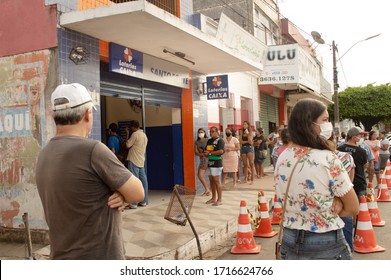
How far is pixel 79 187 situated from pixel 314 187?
130 cm

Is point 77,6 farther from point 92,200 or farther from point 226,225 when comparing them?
point 92,200

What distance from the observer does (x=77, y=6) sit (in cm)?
613

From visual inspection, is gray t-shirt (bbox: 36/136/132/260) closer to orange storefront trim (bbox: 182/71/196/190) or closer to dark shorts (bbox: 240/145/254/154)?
orange storefront trim (bbox: 182/71/196/190)

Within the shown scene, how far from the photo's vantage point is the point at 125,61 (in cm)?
710

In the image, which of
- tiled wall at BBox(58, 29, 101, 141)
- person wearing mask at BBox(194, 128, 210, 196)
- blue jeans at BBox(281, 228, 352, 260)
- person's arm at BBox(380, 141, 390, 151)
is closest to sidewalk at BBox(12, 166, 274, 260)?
person wearing mask at BBox(194, 128, 210, 196)

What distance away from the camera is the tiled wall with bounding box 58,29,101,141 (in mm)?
5699

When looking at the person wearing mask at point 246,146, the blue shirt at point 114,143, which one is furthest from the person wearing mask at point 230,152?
the blue shirt at point 114,143

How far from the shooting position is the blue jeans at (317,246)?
7.46 ft

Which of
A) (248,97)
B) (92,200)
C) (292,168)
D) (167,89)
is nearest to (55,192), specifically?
(92,200)

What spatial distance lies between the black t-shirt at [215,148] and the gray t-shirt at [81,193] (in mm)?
6050

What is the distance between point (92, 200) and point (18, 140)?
15.0 feet

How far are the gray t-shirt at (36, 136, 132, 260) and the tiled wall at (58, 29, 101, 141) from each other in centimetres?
400
